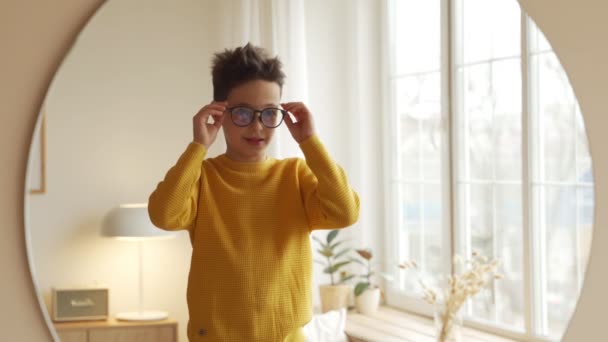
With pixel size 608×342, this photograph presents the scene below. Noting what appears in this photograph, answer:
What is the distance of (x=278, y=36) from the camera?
1154 millimetres

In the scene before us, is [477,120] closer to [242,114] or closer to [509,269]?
[509,269]

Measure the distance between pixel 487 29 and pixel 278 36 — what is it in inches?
16.5

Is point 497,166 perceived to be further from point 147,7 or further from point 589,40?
point 147,7

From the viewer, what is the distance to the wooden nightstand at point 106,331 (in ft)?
3.48

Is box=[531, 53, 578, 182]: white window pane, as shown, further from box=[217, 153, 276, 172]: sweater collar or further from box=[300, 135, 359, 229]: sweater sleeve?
box=[217, 153, 276, 172]: sweater collar

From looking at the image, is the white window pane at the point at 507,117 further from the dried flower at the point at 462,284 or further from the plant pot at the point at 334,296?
the plant pot at the point at 334,296

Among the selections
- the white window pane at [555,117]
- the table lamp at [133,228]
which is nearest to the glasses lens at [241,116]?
the table lamp at [133,228]

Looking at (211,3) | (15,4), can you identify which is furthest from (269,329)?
(15,4)

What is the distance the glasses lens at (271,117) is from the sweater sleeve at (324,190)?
0.19 ft

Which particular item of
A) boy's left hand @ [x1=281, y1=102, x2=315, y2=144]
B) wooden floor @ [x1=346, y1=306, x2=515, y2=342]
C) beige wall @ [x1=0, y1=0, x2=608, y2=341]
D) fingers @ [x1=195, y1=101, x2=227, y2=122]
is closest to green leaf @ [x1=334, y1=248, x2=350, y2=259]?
wooden floor @ [x1=346, y1=306, x2=515, y2=342]

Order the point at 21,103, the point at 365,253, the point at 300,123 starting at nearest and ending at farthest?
the point at 21,103
the point at 300,123
the point at 365,253

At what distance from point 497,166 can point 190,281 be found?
62 centimetres

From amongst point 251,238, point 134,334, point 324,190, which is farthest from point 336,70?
point 134,334

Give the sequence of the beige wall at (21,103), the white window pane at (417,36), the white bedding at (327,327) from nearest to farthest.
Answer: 1. the beige wall at (21,103)
2. the white bedding at (327,327)
3. the white window pane at (417,36)
